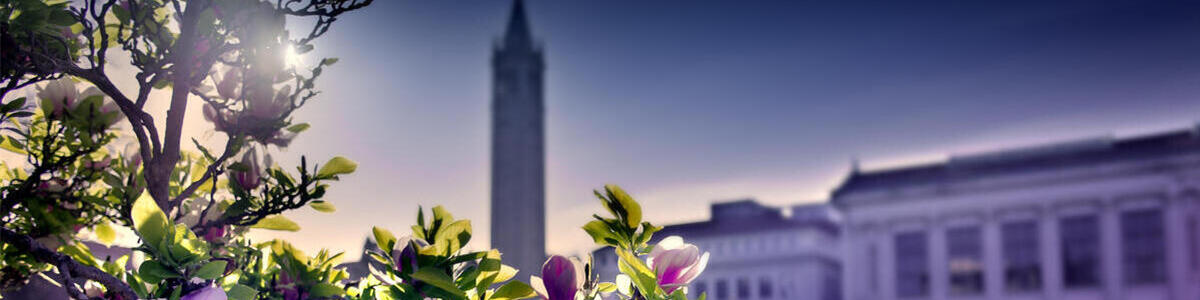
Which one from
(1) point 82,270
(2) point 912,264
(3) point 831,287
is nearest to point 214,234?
(1) point 82,270

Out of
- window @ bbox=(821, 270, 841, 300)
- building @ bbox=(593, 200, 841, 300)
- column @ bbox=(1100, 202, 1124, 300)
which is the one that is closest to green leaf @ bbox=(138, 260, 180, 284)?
column @ bbox=(1100, 202, 1124, 300)

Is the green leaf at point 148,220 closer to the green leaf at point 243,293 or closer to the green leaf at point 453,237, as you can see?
the green leaf at point 243,293

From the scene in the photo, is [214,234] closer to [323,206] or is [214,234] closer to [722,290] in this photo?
[323,206]

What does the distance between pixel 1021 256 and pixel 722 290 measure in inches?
511

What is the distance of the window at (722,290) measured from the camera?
4069 cm

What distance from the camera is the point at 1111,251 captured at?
97.7 feet

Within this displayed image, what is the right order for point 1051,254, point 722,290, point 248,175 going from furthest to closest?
1. point 722,290
2. point 1051,254
3. point 248,175

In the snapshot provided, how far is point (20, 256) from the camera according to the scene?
177 centimetres

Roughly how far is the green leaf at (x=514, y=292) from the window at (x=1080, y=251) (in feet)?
107

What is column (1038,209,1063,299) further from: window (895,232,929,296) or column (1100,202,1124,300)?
window (895,232,929,296)

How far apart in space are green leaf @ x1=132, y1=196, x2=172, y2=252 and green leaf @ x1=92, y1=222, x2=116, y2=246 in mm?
1024

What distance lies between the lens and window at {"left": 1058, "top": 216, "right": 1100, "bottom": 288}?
30047mm

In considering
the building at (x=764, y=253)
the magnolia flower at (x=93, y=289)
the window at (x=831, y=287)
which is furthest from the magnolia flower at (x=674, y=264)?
the window at (x=831, y=287)

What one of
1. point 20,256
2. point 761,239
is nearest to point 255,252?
point 20,256
